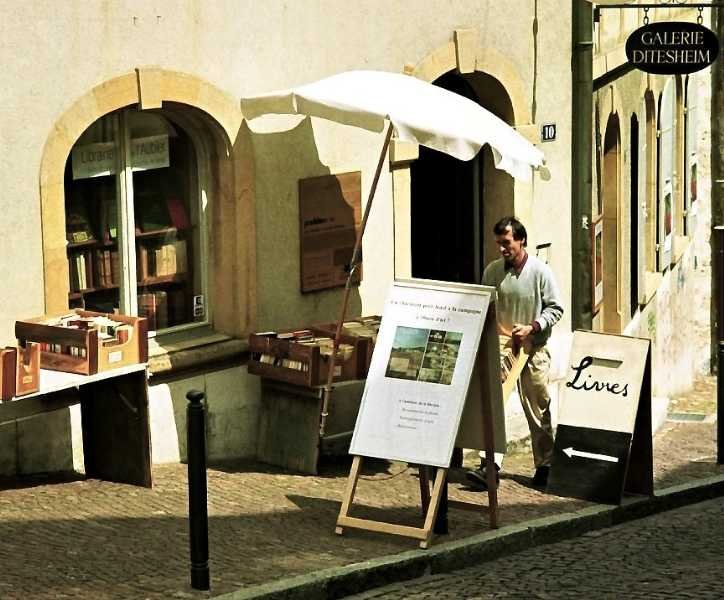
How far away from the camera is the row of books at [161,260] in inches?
465

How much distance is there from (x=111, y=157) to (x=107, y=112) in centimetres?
48

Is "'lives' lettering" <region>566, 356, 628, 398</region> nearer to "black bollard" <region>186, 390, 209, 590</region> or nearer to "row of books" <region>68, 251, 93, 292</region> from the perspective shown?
"row of books" <region>68, 251, 93, 292</region>

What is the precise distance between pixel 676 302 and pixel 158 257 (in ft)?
44.7

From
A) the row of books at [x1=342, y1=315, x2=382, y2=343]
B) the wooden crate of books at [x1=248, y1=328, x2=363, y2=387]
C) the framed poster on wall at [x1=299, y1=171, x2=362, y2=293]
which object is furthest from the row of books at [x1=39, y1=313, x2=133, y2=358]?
the framed poster on wall at [x1=299, y1=171, x2=362, y2=293]

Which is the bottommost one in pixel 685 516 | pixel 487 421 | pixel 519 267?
pixel 685 516

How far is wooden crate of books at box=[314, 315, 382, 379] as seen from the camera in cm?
1187

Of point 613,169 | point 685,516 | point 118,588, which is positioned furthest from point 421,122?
point 613,169

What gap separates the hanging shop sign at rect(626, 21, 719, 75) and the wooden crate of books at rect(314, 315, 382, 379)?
3.67 meters

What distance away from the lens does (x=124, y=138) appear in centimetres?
1152

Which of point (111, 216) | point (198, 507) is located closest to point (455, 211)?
point (111, 216)

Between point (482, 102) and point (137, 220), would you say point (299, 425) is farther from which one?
point (482, 102)

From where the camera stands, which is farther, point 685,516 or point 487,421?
point 685,516

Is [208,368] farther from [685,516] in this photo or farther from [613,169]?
[613,169]

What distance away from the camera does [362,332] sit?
1227cm
